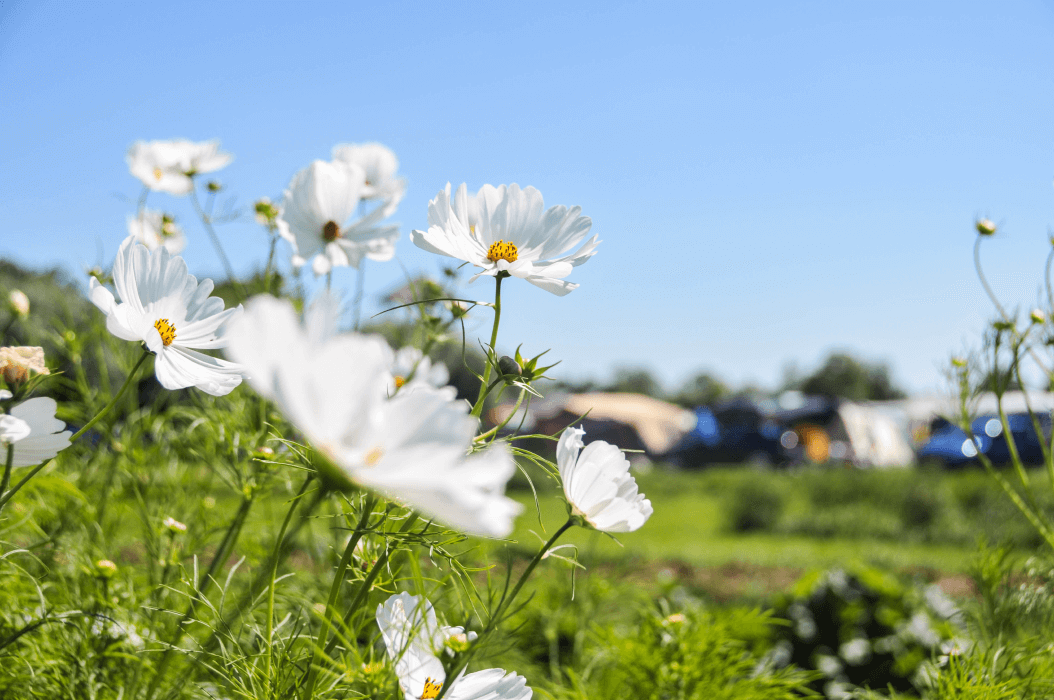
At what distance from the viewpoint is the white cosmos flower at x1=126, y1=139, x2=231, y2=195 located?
4.25ft

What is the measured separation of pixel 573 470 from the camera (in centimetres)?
50

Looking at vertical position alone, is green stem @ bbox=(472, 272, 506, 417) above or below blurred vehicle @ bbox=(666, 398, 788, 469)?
above

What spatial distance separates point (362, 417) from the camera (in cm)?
30

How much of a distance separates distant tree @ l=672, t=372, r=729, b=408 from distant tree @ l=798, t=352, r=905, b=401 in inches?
142

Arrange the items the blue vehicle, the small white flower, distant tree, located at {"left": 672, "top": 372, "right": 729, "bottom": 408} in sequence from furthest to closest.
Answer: distant tree, located at {"left": 672, "top": 372, "right": 729, "bottom": 408}, the blue vehicle, the small white flower

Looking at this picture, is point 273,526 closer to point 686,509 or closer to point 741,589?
point 741,589

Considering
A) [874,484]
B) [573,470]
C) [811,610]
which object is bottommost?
[874,484]

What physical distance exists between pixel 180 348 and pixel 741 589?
120 inches

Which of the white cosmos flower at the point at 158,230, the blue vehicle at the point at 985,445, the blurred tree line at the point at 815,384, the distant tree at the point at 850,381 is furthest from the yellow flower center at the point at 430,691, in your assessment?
the distant tree at the point at 850,381

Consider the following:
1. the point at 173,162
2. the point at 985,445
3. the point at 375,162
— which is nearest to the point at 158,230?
the point at 173,162

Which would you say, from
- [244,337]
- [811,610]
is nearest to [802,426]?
[811,610]

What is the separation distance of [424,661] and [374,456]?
306mm

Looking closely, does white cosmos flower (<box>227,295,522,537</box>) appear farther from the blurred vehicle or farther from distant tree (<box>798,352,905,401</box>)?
distant tree (<box>798,352,905,401</box>)

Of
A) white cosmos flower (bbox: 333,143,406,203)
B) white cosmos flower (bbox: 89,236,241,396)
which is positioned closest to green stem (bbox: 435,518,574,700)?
white cosmos flower (bbox: 89,236,241,396)
